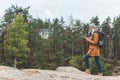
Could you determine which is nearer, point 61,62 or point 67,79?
point 67,79

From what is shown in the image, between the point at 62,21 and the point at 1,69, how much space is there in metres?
117

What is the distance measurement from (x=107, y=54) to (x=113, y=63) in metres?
19.6

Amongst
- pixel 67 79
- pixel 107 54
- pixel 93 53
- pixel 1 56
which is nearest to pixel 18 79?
pixel 67 79

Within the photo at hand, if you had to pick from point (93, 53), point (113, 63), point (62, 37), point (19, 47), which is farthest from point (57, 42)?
point (93, 53)

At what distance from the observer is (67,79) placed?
1385 cm

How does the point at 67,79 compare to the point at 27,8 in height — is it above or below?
below

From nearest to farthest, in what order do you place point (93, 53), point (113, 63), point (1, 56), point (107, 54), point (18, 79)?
point (18, 79)
point (93, 53)
point (1, 56)
point (113, 63)
point (107, 54)

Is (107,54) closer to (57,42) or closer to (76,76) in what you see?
(57,42)

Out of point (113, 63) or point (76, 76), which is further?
point (113, 63)

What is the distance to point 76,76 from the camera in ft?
48.8

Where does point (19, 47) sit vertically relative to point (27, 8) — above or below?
below

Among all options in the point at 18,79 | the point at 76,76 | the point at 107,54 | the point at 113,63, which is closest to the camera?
the point at 18,79

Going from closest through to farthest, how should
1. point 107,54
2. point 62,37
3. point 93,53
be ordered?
point 93,53, point 62,37, point 107,54

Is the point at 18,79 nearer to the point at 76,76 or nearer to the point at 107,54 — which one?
the point at 76,76
